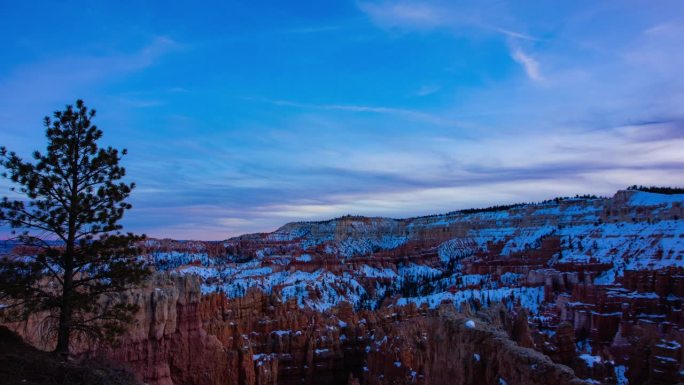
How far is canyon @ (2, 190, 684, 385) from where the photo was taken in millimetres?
12031

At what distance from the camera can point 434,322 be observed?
12141 mm

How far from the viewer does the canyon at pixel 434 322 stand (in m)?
12.0

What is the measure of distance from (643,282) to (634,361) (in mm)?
19676

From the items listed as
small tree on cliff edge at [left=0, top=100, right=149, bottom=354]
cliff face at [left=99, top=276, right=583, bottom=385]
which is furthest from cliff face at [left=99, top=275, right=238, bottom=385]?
small tree on cliff edge at [left=0, top=100, right=149, bottom=354]

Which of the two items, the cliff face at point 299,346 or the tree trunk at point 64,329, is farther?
the tree trunk at point 64,329

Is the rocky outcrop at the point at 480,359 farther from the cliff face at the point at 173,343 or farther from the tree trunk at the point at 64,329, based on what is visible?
the cliff face at the point at 173,343

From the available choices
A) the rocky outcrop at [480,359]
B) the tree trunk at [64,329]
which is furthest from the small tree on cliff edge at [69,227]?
the rocky outcrop at [480,359]

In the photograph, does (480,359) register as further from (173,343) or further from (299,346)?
(299,346)

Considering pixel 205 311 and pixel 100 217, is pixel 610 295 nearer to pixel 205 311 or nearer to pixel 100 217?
pixel 205 311

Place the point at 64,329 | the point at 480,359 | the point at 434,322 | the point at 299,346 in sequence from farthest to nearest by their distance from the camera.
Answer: the point at 299,346
the point at 434,322
the point at 64,329
the point at 480,359

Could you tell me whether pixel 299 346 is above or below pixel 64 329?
below

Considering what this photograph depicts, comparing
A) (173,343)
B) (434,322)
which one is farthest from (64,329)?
(173,343)

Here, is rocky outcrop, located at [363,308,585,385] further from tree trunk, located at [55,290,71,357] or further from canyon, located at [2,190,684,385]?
tree trunk, located at [55,290,71,357]

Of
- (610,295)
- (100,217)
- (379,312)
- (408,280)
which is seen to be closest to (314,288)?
(408,280)
